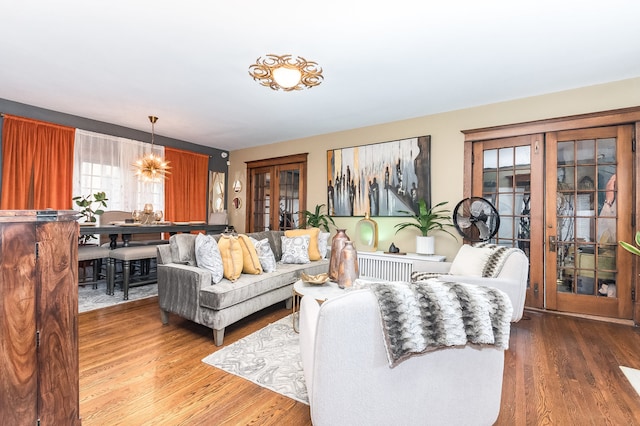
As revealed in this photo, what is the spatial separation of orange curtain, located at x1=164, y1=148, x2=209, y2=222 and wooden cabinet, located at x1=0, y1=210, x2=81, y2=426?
14.9 ft

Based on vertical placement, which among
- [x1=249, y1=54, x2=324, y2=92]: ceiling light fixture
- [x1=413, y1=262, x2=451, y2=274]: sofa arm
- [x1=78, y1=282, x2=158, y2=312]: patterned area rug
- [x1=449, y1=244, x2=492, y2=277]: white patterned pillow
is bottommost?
[x1=78, y1=282, x2=158, y2=312]: patterned area rug

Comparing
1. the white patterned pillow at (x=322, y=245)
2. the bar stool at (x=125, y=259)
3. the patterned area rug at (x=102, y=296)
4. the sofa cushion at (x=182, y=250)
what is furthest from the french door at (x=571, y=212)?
the patterned area rug at (x=102, y=296)

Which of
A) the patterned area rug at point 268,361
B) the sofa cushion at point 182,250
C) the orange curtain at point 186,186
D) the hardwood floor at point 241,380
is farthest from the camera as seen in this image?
the orange curtain at point 186,186

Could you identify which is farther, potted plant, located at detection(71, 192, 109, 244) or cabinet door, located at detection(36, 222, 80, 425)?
potted plant, located at detection(71, 192, 109, 244)

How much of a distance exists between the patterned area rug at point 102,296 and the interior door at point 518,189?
4.51 meters

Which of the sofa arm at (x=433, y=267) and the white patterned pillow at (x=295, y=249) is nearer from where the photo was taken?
the sofa arm at (x=433, y=267)

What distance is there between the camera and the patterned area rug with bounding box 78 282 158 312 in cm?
334

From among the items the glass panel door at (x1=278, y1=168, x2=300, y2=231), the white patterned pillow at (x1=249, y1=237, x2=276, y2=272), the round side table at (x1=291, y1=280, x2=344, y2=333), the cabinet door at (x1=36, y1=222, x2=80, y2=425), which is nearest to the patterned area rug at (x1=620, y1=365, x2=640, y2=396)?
the round side table at (x1=291, y1=280, x2=344, y2=333)

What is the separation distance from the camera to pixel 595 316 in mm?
3076

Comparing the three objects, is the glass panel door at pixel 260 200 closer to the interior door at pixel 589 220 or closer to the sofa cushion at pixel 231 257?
the sofa cushion at pixel 231 257

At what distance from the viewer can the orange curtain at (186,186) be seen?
5371mm

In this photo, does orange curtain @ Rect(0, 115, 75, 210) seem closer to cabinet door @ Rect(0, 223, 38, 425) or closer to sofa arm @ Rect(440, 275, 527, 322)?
cabinet door @ Rect(0, 223, 38, 425)

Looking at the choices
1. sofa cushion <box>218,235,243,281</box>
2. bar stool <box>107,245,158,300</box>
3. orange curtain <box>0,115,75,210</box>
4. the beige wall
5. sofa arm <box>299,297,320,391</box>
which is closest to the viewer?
sofa arm <box>299,297,320,391</box>

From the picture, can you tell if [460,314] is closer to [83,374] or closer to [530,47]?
[83,374]
